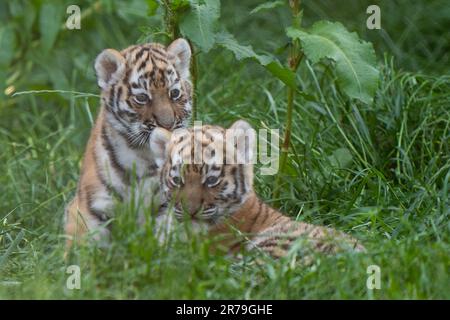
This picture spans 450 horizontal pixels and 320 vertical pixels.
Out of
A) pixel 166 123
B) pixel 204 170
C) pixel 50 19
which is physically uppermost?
pixel 50 19

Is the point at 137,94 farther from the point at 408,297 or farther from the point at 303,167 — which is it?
the point at 408,297

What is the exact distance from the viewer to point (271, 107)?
848 cm

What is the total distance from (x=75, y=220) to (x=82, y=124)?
304 centimetres

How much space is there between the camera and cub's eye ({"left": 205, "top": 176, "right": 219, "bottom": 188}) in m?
6.51

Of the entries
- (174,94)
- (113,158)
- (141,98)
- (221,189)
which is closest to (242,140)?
(221,189)

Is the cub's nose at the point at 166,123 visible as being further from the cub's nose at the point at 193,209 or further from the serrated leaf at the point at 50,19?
the serrated leaf at the point at 50,19

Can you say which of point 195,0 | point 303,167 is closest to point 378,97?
point 303,167

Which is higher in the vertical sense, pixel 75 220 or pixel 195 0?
pixel 195 0

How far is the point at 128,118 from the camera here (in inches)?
271

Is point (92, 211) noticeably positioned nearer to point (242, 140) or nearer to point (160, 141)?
point (160, 141)

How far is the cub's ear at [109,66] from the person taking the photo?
700cm

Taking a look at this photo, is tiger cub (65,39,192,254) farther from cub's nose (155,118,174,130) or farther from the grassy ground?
the grassy ground

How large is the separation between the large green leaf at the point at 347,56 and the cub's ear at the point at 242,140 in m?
0.58

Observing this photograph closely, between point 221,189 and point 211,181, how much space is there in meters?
0.09
